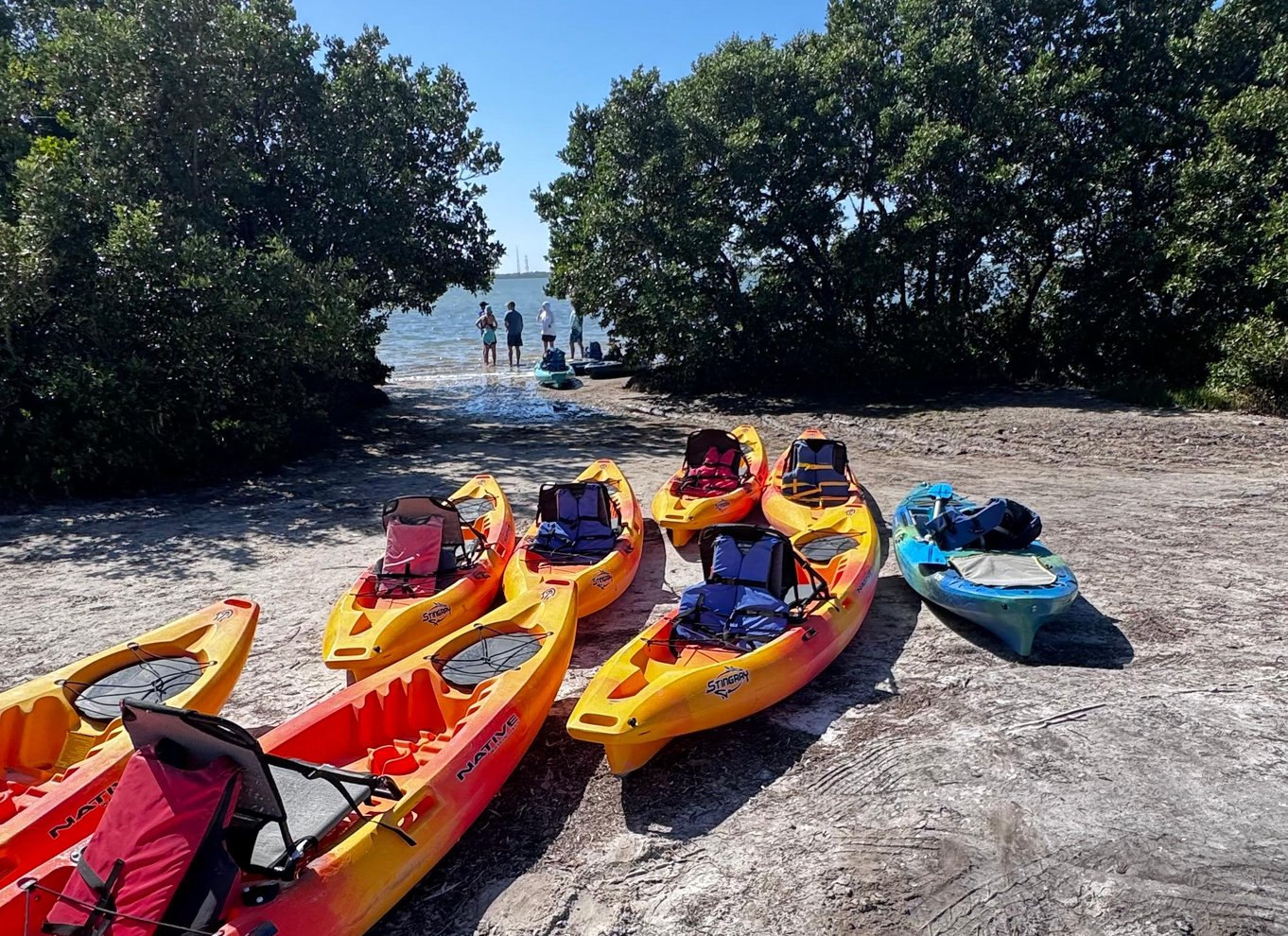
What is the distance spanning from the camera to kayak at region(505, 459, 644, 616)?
7.77 meters

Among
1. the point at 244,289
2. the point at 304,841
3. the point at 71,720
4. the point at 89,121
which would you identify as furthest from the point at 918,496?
the point at 89,121

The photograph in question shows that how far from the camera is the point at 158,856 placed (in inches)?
141

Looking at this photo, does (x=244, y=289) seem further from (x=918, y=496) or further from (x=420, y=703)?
(x=918, y=496)

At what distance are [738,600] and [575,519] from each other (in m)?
2.66

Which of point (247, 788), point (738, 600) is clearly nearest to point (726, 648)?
point (738, 600)

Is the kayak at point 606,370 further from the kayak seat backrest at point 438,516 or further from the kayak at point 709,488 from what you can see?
the kayak seat backrest at point 438,516

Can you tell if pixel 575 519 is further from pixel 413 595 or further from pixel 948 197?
pixel 948 197

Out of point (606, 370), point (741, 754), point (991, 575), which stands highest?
point (606, 370)

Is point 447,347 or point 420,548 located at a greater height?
point 447,347

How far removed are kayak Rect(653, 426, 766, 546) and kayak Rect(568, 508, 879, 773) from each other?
2138 mm

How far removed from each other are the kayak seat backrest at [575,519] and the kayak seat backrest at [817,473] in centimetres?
274

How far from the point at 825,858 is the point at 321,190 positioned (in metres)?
15.8

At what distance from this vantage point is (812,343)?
66.1 ft

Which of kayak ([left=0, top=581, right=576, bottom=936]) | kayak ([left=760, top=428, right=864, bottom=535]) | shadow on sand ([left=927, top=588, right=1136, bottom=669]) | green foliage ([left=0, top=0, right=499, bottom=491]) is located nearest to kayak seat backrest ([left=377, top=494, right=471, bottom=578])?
kayak ([left=0, top=581, right=576, bottom=936])
